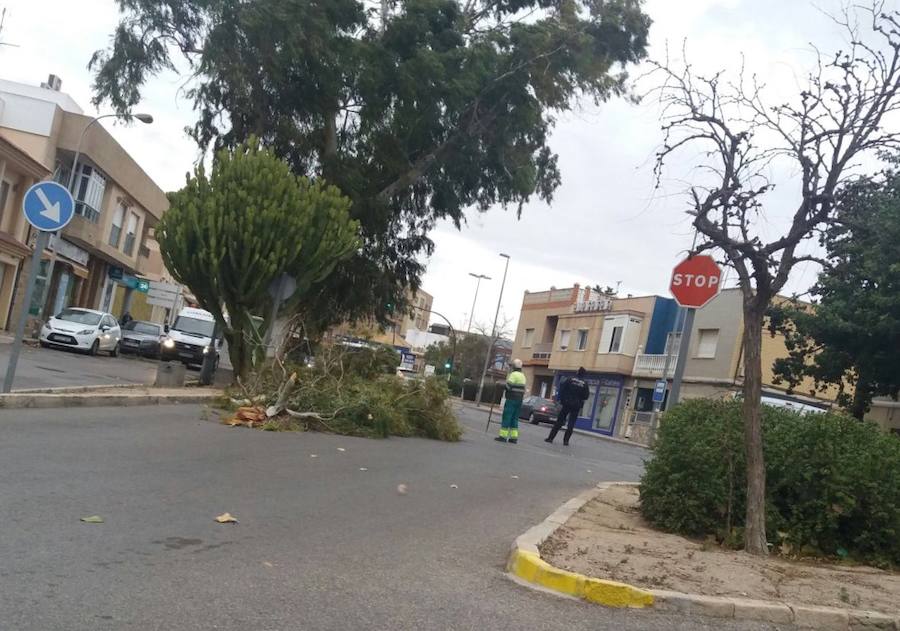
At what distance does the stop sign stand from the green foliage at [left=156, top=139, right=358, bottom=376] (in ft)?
28.5

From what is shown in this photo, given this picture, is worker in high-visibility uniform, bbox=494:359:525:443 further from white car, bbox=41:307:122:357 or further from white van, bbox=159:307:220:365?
white car, bbox=41:307:122:357

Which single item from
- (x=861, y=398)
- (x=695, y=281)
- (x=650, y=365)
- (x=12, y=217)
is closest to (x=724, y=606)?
(x=695, y=281)

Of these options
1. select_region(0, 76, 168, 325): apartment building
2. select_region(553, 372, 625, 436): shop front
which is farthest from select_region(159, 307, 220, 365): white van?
select_region(553, 372, 625, 436): shop front

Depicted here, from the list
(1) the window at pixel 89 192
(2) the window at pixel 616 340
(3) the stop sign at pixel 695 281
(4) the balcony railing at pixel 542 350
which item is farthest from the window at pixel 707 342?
(3) the stop sign at pixel 695 281

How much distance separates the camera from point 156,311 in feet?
185

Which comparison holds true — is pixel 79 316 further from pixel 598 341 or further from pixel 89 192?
pixel 598 341

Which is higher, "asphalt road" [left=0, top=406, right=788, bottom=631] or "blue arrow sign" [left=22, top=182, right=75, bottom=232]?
"blue arrow sign" [left=22, top=182, right=75, bottom=232]

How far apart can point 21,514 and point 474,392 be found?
2345 inches

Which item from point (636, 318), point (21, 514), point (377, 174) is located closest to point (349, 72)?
point (377, 174)

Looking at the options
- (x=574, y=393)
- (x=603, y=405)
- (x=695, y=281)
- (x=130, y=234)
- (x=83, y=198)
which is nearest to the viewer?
(x=695, y=281)

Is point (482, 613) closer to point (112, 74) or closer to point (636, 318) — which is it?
point (112, 74)

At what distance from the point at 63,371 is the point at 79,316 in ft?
35.1

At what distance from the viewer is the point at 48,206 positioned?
1151 centimetres

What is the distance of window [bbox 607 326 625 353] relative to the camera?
161 ft
